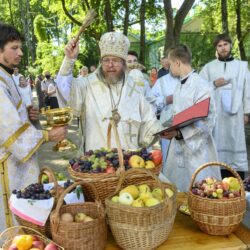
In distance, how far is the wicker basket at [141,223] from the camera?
1.98m

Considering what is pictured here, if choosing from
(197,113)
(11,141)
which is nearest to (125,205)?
(11,141)

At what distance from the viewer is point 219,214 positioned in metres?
2.21

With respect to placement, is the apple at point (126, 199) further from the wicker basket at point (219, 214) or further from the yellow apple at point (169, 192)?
the wicker basket at point (219, 214)

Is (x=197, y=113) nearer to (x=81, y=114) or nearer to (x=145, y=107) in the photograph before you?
(x=145, y=107)

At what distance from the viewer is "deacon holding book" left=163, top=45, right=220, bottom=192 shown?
3.96 m

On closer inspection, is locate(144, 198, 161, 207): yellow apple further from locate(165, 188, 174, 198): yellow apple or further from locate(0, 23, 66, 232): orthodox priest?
locate(0, 23, 66, 232): orthodox priest

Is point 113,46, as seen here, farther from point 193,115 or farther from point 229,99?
point 229,99

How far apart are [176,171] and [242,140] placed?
177 cm

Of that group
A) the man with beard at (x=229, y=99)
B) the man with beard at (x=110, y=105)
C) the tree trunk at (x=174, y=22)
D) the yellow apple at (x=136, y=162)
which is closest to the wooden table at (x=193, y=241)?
the yellow apple at (x=136, y=162)

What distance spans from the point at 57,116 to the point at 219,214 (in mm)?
1310

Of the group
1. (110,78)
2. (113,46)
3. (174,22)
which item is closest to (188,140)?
(110,78)

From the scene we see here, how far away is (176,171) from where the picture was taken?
4398mm

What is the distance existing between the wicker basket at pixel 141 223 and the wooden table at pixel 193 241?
0.10 meters

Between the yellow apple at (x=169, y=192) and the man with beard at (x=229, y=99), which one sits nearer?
the yellow apple at (x=169, y=192)
